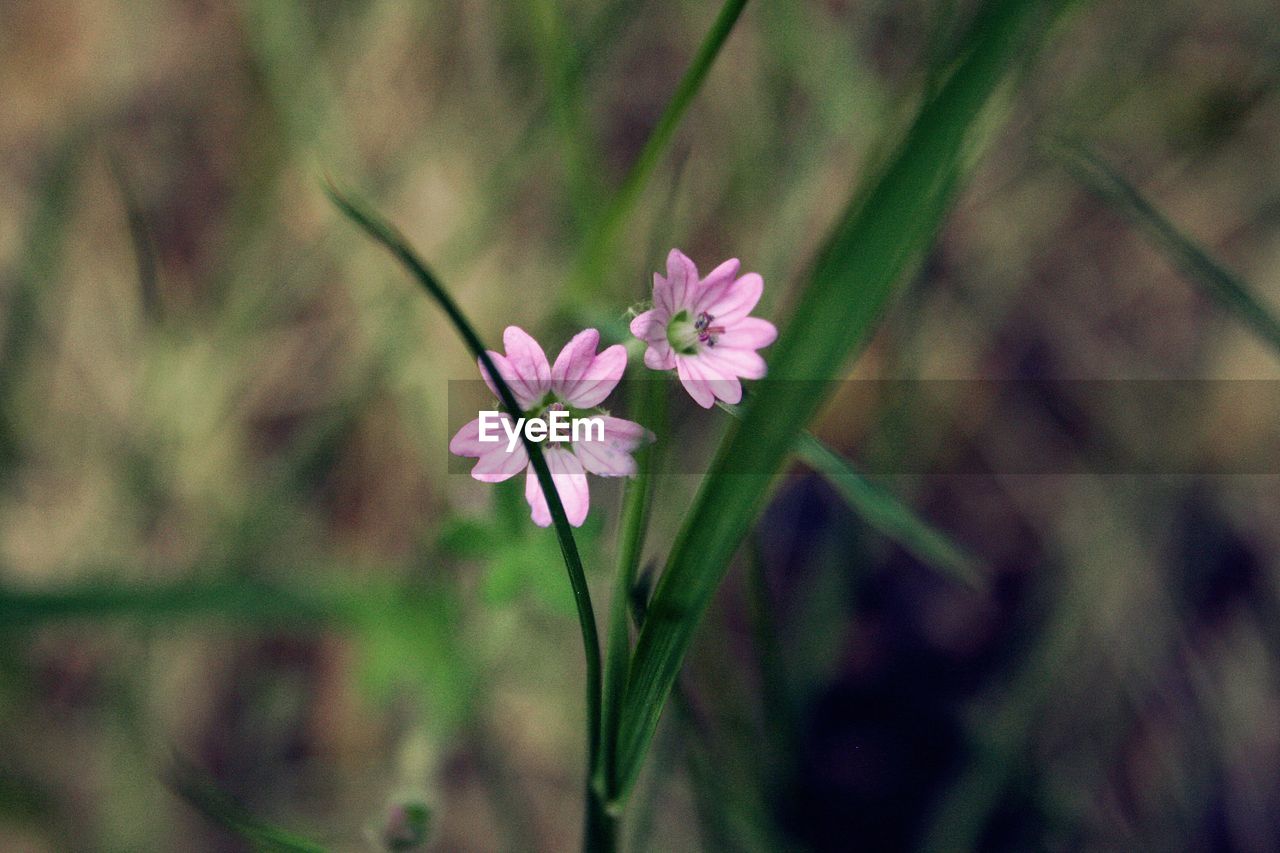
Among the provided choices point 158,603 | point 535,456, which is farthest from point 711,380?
point 158,603

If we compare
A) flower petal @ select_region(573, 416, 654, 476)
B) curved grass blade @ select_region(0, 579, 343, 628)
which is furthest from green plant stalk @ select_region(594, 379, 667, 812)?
curved grass blade @ select_region(0, 579, 343, 628)

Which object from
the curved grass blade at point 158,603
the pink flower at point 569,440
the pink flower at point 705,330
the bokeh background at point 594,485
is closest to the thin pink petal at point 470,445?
the pink flower at point 569,440

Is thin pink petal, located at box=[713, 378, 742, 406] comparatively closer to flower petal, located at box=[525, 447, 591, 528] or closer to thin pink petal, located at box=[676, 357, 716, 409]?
thin pink petal, located at box=[676, 357, 716, 409]

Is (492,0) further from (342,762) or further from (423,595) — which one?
(342,762)

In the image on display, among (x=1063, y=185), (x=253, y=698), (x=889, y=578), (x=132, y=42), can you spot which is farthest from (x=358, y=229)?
(x=1063, y=185)

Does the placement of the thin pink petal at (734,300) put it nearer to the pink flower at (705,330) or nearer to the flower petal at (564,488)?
the pink flower at (705,330)
